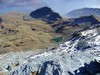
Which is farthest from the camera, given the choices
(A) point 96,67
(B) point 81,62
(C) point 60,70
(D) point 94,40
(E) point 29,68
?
(D) point 94,40

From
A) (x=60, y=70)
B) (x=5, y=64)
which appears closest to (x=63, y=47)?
(x=5, y=64)

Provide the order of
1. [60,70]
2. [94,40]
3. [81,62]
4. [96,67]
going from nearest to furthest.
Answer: [96,67] < [60,70] < [81,62] < [94,40]

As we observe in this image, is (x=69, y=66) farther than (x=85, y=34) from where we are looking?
No

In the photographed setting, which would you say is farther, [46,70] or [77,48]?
[77,48]

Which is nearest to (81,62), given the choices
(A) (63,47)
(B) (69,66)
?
(B) (69,66)

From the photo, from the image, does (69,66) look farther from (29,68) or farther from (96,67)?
(29,68)

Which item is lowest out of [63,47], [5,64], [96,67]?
[5,64]

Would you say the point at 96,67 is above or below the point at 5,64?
above

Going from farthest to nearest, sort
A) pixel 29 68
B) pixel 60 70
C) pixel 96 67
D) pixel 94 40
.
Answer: pixel 94 40 < pixel 29 68 < pixel 60 70 < pixel 96 67

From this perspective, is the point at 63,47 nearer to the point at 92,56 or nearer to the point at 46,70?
the point at 92,56
